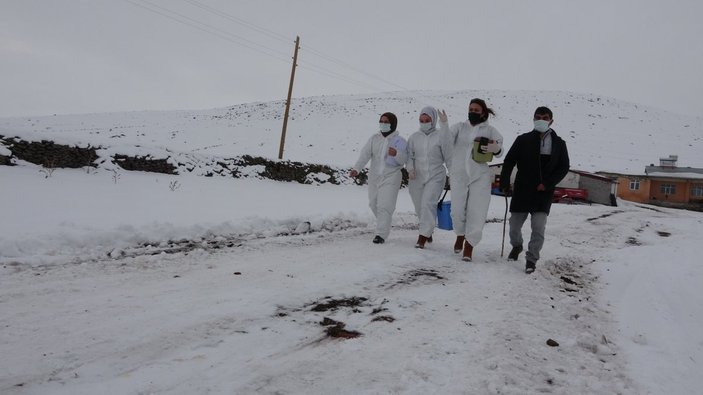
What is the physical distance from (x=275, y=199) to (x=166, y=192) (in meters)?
2.28

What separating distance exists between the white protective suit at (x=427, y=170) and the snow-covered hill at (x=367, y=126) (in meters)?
22.4

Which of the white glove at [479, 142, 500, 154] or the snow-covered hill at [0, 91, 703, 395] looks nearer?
the snow-covered hill at [0, 91, 703, 395]

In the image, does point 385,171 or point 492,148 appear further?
point 385,171

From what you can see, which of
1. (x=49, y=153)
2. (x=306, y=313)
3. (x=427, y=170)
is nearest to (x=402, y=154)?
(x=427, y=170)

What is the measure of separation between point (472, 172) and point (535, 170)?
2.54 feet

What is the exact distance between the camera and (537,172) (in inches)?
202

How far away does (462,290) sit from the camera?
375 cm

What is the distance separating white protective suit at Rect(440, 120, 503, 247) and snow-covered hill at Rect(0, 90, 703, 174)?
75.5 ft

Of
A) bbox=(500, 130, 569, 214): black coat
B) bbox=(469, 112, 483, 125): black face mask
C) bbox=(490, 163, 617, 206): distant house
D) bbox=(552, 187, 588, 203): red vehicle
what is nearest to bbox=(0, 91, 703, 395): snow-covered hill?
bbox=(500, 130, 569, 214): black coat

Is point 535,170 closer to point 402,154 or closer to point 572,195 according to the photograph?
point 402,154

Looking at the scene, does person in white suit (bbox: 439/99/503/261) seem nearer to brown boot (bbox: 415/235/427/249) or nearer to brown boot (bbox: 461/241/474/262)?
brown boot (bbox: 461/241/474/262)

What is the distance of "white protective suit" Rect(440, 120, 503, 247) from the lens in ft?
17.8

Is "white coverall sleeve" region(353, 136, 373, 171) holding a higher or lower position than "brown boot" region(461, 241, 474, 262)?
higher

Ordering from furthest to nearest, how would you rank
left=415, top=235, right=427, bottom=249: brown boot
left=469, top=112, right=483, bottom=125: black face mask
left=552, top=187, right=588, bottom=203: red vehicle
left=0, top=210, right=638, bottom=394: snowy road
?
left=552, top=187, right=588, bottom=203: red vehicle, left=415, top=235, right=427, bottom=249: brown boot, left=469, top=112, right=483, bottom=125: black face mask, left=0, top=210, right=638, bottom=394: snowy road
